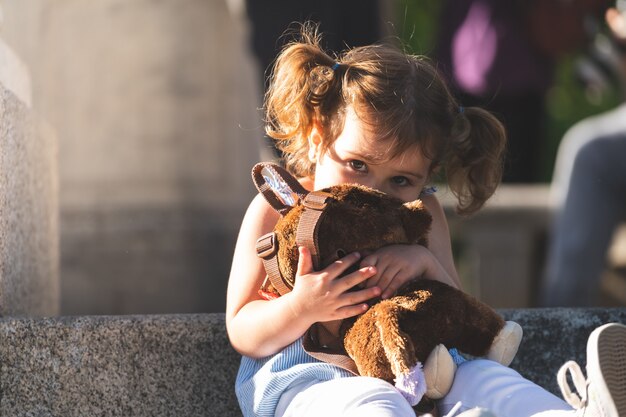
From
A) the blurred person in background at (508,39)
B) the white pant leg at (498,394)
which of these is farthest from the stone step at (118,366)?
the blurred person in background at (508,39)

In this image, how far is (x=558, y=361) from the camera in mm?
3342

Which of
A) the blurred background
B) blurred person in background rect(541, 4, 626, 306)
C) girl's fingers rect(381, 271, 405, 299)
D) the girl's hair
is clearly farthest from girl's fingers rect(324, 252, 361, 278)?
the blurred background

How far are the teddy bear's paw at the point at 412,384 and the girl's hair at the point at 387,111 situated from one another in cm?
68

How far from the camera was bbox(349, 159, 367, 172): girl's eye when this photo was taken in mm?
2992

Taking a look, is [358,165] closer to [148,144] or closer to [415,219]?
[415,219]

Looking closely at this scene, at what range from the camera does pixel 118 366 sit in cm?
309

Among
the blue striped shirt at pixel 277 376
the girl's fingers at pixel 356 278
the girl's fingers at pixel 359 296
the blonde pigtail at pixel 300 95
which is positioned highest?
the blonde pigtail at pixel 300 95

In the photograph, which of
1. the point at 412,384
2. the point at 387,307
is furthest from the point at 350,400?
the point at 387,307

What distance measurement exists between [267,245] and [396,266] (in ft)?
1.10

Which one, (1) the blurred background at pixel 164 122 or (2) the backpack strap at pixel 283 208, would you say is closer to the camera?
(2) the backpack strap at pixel 283 208

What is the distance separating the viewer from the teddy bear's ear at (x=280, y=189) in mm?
2920

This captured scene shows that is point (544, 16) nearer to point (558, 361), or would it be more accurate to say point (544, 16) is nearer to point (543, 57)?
point (543, 57)

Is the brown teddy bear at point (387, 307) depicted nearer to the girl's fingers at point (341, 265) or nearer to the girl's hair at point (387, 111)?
the girl's fingers at point (341, 265)

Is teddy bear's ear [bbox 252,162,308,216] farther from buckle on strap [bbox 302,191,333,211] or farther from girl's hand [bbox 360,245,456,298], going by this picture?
girl's hand [bbox 360,245,456,298]
